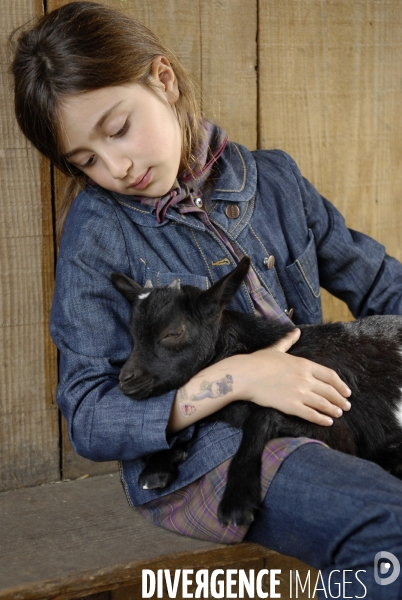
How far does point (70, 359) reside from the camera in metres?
2.08

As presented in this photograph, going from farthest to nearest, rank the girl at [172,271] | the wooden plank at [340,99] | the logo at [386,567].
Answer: the wooden plank at [340,99], the girl at [172,271], the logo at [386,567]

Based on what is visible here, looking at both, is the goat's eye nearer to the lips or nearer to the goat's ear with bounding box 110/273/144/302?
the goat's ear with bounding box 110/273/144/302

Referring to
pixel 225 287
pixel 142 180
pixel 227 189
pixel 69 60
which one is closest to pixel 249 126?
pixel 227 189

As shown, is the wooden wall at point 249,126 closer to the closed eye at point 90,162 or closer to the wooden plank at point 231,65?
the wooden plank at point 231,65

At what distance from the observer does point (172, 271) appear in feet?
7.33

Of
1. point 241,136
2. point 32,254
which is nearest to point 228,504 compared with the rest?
point 32,254

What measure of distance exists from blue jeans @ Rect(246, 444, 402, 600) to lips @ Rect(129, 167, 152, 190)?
0.85 metres

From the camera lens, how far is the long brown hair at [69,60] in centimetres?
205

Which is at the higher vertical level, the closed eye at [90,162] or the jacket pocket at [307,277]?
the closed eye at [90,162]

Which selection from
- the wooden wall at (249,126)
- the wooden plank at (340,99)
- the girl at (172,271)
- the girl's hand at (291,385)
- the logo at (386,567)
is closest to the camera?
the logo at (386,567)

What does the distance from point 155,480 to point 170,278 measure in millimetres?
564

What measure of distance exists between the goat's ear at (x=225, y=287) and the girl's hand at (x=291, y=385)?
17cm

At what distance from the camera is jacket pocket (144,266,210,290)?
2.20 meters

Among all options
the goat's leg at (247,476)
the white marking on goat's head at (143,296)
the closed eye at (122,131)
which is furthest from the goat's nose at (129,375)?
the closed eye at (122,131)
